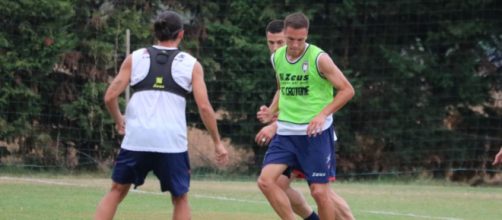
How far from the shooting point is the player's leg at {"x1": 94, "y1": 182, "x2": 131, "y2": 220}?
8188 mm

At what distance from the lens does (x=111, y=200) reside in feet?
27.1

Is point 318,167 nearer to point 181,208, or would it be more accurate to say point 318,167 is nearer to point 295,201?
point 295,201

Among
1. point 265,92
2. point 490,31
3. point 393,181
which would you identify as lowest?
point 393,181

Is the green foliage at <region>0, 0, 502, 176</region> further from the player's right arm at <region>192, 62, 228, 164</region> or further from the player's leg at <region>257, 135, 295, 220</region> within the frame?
the player's right arm at <region>192, 62, 228, 164</region>

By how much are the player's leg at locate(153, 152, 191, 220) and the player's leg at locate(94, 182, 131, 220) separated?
29 cm

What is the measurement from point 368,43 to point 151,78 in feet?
41.4

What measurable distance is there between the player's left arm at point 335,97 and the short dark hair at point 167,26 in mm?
1542

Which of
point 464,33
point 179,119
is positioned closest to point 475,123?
point 464,33

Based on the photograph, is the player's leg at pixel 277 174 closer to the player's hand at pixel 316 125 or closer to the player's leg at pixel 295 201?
the player's leg at pixel 295 201

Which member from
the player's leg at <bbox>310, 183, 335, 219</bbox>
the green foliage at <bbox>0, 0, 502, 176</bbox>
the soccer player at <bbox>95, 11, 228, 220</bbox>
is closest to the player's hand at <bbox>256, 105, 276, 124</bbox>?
the player's leg at <bbox>310, 183, 335, 219</bbox>

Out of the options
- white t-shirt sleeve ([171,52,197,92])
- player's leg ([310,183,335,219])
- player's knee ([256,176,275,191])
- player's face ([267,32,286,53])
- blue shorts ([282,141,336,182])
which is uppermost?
player's face ([267,32,286,53])

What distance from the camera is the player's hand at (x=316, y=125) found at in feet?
29.8

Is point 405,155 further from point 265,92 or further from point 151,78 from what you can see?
point 151,78

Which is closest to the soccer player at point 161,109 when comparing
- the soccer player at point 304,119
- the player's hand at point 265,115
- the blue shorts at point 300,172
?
the soccer player at point 304,119
